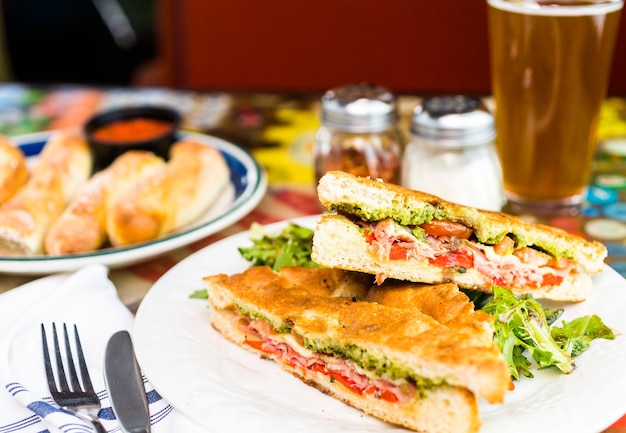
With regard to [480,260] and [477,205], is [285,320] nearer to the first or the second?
[480,260]

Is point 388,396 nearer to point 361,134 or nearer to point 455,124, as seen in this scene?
point 455,124

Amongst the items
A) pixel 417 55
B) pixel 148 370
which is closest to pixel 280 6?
pixel 417 55

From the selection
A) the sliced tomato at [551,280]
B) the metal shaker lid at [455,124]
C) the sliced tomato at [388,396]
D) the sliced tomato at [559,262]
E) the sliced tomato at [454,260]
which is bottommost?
the sliced tomato at [388,396]

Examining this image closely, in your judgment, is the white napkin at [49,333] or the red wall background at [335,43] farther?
the red wall background at [335,43]

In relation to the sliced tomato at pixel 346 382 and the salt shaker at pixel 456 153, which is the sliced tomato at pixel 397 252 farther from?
the salt shaker at pixel 456 153

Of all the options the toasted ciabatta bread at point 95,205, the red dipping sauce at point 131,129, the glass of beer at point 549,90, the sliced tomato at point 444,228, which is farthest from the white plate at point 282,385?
the red dipping sauce at point 131,129

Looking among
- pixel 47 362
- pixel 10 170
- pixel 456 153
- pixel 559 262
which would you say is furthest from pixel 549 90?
pixel 10 170
